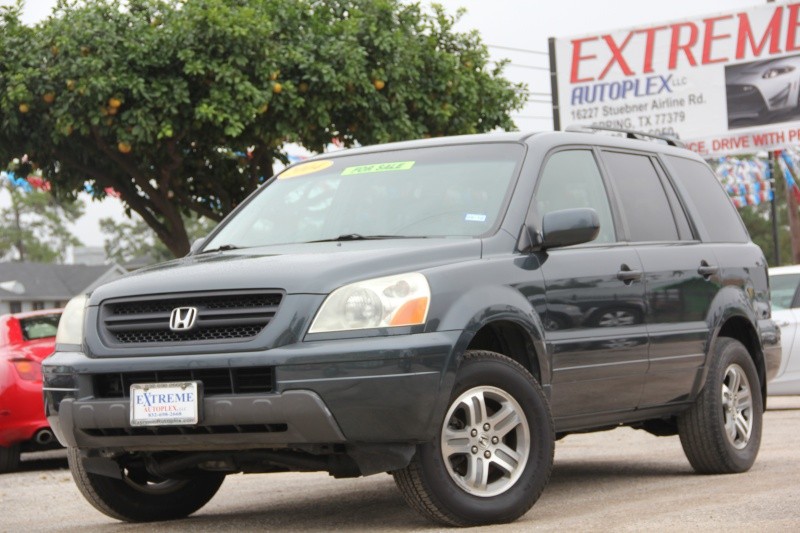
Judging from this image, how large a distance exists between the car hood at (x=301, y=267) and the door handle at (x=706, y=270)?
2073 mm

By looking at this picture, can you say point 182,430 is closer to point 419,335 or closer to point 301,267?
point 301,267

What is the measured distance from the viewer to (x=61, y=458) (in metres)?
14.1

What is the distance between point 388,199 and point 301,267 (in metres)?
1.18

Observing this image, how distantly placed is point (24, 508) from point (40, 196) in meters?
84.4

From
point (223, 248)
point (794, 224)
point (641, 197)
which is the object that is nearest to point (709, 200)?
point (641, 197)

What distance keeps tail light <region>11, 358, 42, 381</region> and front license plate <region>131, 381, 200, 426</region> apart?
625 centimetres

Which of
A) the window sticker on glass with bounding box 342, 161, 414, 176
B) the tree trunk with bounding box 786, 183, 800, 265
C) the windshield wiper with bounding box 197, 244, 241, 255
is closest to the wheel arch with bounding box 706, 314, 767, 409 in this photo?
the window sticker on glass with bounding box 342, 161, 414, 176

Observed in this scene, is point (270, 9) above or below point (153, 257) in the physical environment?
above

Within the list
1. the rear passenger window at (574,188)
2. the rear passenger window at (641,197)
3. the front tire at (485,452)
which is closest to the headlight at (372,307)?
the front tire at (485,452)

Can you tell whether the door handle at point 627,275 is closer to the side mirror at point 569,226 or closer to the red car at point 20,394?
the side mirror at point 569,226

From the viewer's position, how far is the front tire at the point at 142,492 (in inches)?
283

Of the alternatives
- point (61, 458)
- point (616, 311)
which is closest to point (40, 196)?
point (61, 458)

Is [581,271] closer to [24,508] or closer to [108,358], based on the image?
[108,358]

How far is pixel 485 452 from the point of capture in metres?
6.48
